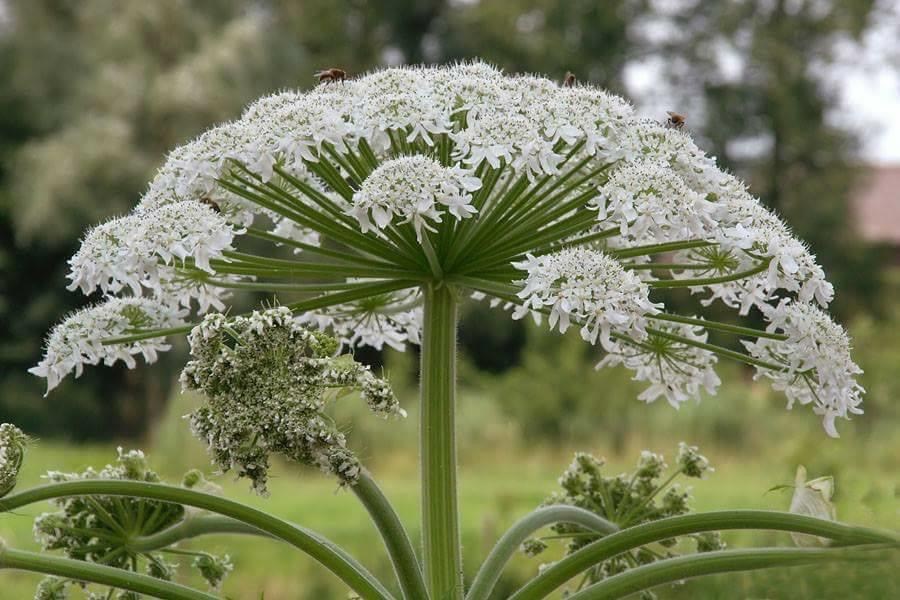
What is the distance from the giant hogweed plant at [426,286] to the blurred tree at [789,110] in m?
22.4

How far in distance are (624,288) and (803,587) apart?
0.44 metres

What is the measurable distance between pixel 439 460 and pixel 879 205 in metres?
29.6

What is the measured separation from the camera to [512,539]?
1.78 meters

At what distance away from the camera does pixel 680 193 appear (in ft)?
5.09

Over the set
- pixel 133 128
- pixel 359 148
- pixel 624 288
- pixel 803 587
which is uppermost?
pixel 133 128

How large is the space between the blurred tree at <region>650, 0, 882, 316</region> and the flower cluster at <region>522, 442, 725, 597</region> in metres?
22.0

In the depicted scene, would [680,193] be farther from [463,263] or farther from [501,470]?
[501,470]

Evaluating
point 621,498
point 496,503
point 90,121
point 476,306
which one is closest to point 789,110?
point 476,306

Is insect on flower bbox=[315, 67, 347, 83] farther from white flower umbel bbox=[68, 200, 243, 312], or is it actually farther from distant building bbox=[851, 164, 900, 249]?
distant building bbox=[851, 164, 900, 249]

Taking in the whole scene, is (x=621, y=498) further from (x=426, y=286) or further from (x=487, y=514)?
(x=487, y=514)

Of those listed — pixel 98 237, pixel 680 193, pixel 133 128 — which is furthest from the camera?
pixel 133 128

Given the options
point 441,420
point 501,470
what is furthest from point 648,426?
point 441,420

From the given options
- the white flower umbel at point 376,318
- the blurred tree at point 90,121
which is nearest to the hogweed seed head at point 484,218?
the white flower umbel at point 376,318

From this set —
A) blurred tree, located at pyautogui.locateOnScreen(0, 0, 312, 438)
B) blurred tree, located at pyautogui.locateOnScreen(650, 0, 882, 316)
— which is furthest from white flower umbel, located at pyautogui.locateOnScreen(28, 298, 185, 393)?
blurred tree, located at pyautogui.locateOnScreen(650, 0, 882, 316)
